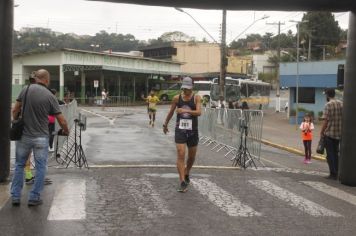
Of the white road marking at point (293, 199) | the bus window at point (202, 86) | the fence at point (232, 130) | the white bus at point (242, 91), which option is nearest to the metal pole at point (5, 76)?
the white road marking at point (293, 199)

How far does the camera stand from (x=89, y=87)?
65.8 meters

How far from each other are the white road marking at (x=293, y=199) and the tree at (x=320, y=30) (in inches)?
3081

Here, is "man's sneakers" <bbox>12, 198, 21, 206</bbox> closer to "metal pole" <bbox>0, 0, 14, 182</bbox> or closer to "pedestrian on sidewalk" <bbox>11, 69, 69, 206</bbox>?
"pedestrian on sidewalk" <bbox>11, 69, 69, 206</bbox>

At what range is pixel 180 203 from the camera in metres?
8.29

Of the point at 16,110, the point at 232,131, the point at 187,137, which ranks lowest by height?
the point at 232,131

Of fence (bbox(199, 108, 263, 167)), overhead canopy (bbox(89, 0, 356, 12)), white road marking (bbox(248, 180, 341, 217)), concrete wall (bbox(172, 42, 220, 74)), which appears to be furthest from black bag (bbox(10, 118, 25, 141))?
concrete wall (bbox(172, 42, 220, 74))

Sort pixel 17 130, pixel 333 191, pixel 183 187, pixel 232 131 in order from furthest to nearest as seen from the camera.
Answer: pixel 232 131
pixel 333 191
pixel 183 187
pixel 17 130

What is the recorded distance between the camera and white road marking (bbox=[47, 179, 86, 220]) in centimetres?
729

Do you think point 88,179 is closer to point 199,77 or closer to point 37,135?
point 37,135

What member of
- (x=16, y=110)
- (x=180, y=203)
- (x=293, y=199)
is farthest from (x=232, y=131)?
(x=16, y=110)

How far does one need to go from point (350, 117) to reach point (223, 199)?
3712mm

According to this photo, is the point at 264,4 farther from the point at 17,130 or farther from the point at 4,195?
the point at 4,195

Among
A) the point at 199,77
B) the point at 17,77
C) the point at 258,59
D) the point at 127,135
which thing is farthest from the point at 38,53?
the point at 258,59

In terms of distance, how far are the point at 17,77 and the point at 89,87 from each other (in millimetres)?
8892
